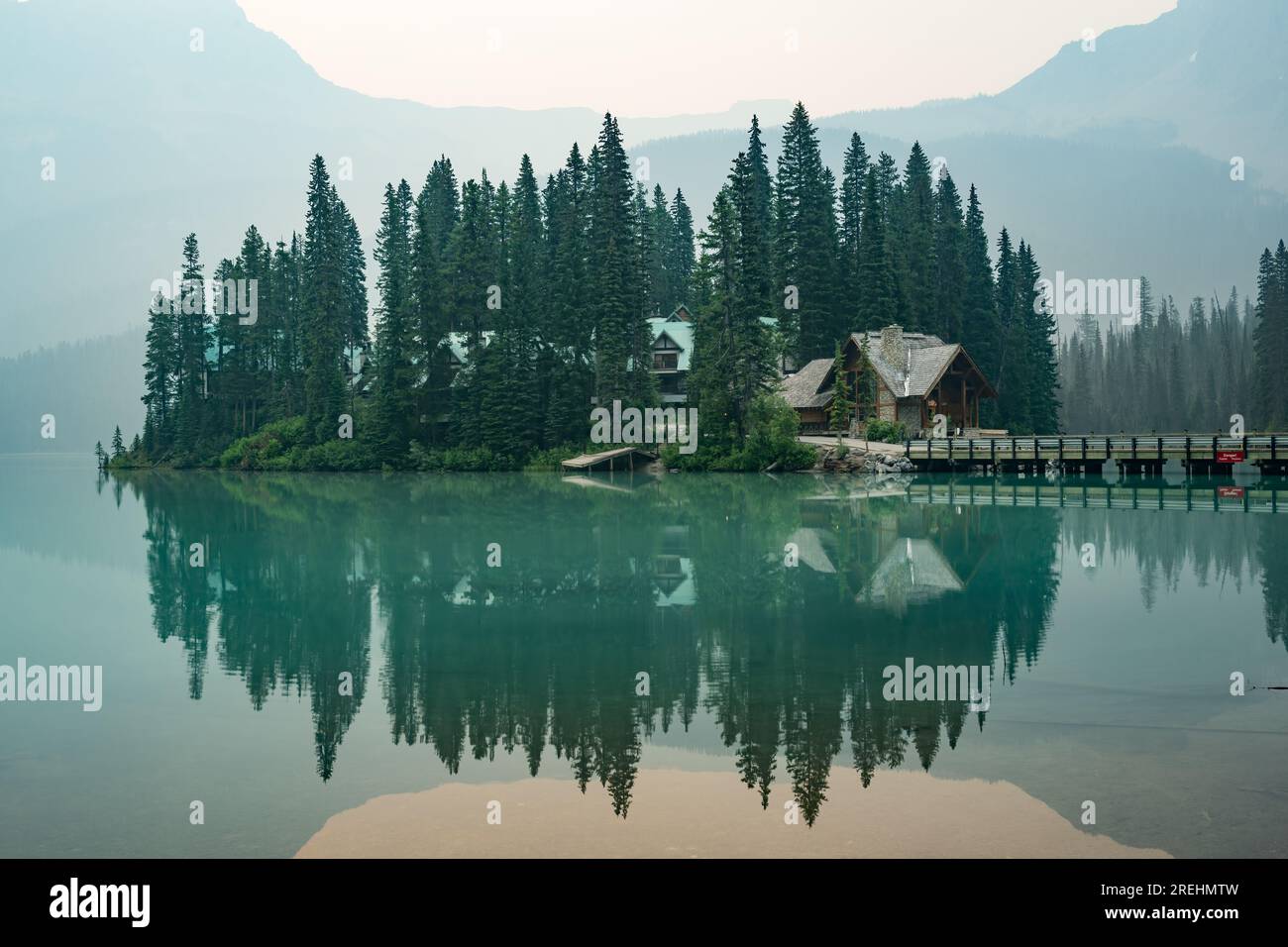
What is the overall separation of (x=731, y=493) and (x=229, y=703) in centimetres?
3871

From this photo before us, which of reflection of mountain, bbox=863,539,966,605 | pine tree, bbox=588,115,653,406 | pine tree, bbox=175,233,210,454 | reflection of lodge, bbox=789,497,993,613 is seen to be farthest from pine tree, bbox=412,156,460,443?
reflection of mountain, bbox=863,539,966,605

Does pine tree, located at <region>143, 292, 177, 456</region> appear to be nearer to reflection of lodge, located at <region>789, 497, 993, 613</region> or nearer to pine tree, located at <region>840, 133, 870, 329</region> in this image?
pine tree, located at <region>840, 133, 870, 329</region>

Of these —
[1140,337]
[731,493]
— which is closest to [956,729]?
[731,493]

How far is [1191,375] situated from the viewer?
172 meters

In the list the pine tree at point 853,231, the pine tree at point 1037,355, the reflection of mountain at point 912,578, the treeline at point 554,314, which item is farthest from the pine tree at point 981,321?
the reflection of mountain at point 912,578

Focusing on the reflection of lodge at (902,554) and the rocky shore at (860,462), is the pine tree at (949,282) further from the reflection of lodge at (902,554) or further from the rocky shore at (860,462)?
the reflection of lodge at (902,554)

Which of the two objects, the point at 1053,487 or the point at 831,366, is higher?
the point at 831,366

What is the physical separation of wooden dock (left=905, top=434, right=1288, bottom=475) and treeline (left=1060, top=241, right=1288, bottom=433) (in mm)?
49269

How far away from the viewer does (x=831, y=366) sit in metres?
82.0

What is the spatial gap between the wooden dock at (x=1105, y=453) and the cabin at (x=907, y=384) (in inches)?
304

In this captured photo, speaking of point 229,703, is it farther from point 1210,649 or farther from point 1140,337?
point 1140,337

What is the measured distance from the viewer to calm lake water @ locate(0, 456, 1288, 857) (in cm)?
1055

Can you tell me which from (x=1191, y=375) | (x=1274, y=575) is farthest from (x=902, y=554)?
(x=1191, y=375)
